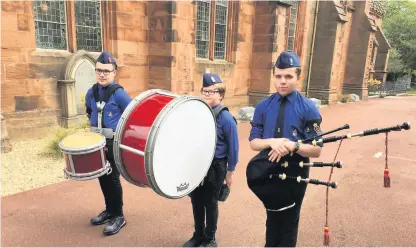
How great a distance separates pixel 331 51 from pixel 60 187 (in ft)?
49.3

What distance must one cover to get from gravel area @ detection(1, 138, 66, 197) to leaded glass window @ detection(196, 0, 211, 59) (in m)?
6.45

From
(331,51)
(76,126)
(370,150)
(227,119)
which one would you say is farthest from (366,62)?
(227,119)

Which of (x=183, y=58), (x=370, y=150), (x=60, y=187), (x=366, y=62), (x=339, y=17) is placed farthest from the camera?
(x=366, y=62)

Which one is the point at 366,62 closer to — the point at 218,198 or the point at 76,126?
the point at 76,126

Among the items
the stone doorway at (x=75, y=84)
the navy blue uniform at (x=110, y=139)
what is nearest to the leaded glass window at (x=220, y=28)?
the stone doorway at (x=75, y=84)

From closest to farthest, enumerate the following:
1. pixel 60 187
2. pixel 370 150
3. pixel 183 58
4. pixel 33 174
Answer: pixel 60 187
pixel 33 174
pixel 370 150
pixel 183 58

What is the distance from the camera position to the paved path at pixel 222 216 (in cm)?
351

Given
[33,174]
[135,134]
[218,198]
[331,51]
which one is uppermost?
[331,51]

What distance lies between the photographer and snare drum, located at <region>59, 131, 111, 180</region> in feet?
9.52

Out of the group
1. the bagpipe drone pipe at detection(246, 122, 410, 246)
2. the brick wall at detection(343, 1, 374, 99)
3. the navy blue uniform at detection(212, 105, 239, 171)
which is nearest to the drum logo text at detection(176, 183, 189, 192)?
the navy blue uniform at detection(212, 105, 239, 171)

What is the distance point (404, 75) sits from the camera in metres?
34.9

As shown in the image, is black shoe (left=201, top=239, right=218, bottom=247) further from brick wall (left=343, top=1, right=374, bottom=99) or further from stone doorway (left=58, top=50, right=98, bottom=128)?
brick wall (left=343, top=1, right=374, bottom=99)

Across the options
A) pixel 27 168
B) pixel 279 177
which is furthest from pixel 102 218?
pixel 27 168

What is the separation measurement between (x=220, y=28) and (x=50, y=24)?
6166mm
